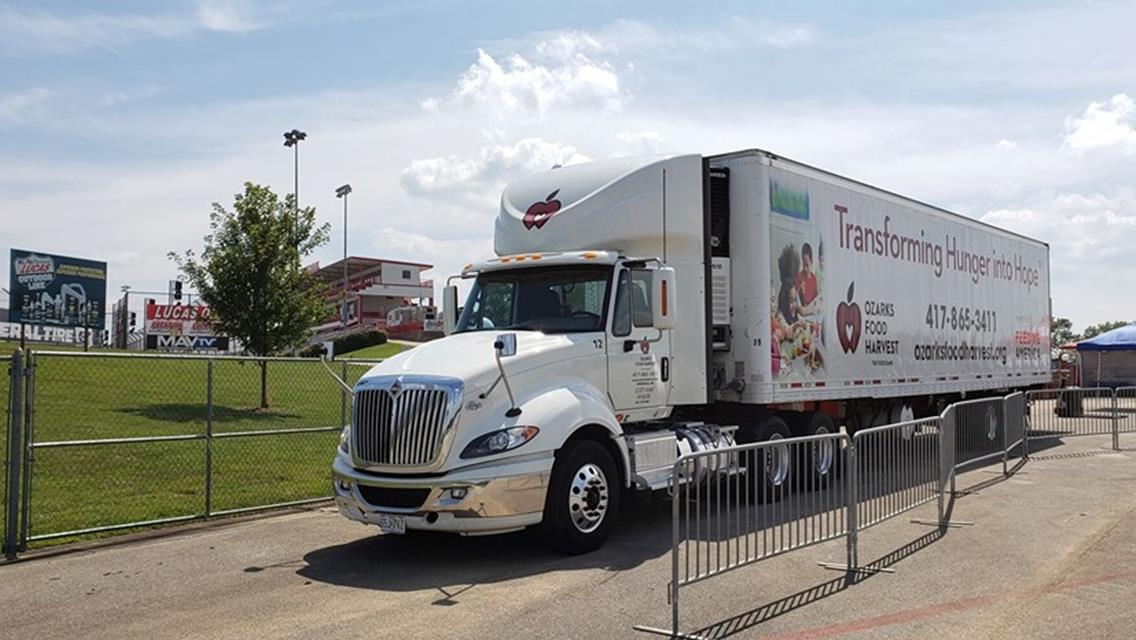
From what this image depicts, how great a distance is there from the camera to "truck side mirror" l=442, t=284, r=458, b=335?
1105cm

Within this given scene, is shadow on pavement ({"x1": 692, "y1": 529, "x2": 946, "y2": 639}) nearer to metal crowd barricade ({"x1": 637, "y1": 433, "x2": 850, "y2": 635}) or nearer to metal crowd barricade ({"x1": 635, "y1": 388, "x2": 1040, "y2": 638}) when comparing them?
metal crowd barricade ({"x1": 635, "y1": 388, "x2": 1040, "y2": 638})

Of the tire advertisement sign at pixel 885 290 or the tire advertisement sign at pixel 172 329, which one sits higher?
the tire advertisement sign at pixel 172 329

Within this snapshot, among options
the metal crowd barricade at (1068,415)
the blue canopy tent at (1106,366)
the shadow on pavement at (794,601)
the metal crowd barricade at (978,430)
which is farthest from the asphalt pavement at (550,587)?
the blue canopy tent at (1106,366)

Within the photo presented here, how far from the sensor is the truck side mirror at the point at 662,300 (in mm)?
9648

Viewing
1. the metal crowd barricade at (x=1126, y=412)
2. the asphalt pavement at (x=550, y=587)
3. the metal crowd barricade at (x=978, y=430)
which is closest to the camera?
the asphalt pavement at (x=550, y=587)

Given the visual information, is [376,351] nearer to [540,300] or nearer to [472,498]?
[540,300]

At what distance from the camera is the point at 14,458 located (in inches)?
355

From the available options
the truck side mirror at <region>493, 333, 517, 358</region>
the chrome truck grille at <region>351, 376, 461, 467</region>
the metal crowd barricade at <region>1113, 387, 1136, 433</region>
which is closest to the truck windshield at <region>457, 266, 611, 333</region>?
the truck side mirror at <region>493, 333, 517, 358</region>

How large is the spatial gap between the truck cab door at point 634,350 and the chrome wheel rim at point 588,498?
1048 mm

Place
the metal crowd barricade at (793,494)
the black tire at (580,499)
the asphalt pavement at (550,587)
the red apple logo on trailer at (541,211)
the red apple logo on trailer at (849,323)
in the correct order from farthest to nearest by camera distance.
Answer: the red apple logo on trailer at (849,323) < the red apple logo on trailer at (541,211) < the black tire at (580,499) < the metal crowd barricade at (793,494) < the asphalt pavement at (550,587)

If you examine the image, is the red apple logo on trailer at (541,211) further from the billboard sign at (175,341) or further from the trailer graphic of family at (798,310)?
the billboard sign at (175,341)

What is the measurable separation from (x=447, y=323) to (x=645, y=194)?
8.78ft

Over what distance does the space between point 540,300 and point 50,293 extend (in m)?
41.1

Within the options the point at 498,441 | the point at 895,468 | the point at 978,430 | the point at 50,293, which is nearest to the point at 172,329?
the point at 50,293
